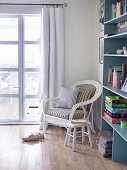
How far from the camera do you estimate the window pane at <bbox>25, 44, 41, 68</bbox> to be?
205 inches

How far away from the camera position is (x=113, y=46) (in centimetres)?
392

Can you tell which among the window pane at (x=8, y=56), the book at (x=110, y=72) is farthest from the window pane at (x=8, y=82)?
the book at (x=110, y=72)

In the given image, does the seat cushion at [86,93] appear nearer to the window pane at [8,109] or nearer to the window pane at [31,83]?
the window pane at [31,83]

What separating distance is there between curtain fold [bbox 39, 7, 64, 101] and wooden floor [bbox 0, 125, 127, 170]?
37.2 inches

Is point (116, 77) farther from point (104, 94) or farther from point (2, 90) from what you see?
point (2, 90)

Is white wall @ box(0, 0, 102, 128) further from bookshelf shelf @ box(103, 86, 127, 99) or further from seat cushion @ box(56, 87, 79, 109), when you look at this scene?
bookshelf shelf @ box(103, 86, 127, 99)

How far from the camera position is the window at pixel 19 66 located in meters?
5.14

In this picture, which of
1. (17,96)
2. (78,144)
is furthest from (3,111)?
(78,144)

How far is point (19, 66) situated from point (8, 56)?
0.28 metres

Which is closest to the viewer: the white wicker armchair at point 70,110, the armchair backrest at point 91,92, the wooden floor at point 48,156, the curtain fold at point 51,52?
the wooden floor at point 48,156

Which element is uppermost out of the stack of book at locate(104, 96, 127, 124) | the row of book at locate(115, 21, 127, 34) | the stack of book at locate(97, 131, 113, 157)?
the row of book at locate(115, 21, 127, 34)

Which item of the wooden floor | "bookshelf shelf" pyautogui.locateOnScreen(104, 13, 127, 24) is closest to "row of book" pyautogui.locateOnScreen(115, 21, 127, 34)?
"bookshelf shelf" pyautogui.locateOnScreen(104, 13, 127, 24)

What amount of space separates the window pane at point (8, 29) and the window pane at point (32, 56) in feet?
1.05

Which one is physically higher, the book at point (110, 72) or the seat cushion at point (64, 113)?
the book at point (110, 72)
